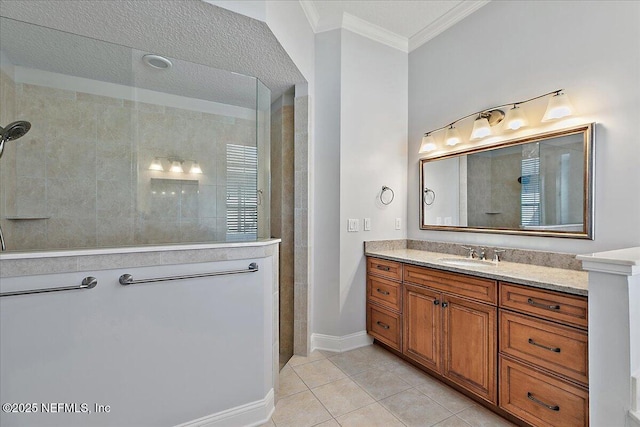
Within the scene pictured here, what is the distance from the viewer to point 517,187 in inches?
84.4

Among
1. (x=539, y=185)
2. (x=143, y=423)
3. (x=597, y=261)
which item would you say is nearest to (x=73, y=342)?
(x=143, y=423)

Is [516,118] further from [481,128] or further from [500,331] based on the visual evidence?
[500,331]

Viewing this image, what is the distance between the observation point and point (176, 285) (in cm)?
150

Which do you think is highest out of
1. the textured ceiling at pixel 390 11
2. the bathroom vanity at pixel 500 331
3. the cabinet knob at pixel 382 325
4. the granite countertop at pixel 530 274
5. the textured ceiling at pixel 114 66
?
the textured ceiling at pixel 390 11

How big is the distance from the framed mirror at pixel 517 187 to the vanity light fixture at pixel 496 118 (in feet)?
0.38

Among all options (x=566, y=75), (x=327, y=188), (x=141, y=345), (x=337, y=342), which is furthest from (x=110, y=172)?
(x=566, y=75)

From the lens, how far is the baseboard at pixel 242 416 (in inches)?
61.3

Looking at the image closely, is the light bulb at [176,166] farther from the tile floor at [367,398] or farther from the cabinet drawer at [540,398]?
the cabinet drawer at [540,398]

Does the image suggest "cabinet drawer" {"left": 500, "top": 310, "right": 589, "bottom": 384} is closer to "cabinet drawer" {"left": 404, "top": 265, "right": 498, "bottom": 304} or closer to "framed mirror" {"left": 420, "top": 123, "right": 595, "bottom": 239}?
"cabinet drawer" {"left": 404, "top": 265, "right": 498, "bottom": 304}

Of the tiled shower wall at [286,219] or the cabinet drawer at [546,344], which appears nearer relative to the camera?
the cabinet drawer at [546,344]

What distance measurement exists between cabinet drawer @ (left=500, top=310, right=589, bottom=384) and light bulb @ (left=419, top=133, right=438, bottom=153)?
1.56 metres

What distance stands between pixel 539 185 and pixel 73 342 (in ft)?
9.35

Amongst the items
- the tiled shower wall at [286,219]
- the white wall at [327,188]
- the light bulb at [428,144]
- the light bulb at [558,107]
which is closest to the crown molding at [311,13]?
the white wall at [327,188]

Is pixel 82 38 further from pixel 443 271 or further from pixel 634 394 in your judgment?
pixel 634 394
